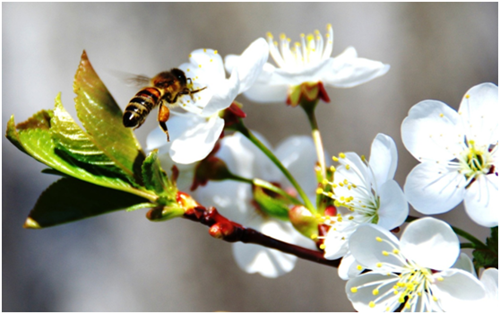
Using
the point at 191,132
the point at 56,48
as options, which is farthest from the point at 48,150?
the point at 56,48

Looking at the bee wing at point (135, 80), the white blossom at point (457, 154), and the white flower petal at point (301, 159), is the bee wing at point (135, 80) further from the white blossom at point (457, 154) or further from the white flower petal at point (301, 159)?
the white blossom at point (457, 154)

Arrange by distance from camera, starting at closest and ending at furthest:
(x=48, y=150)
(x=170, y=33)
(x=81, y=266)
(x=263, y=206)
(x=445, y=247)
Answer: (x=445, y=247), (x=48, y=150), (x=263, y=206), (x=81, y=266), (x=170, y=33)

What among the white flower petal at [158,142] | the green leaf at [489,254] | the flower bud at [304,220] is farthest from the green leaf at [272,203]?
the green leaf at [489,254]

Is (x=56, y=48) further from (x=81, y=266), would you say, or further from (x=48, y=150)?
(x=48, y=150)

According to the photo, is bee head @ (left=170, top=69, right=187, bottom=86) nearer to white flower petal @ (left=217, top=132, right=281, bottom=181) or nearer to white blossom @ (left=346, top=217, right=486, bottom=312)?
white flower petal @ (left=217, top=132, right=281, bottom=181)

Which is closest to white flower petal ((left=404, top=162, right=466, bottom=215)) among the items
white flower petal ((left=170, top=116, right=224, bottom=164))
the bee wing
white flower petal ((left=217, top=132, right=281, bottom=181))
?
white flower petal ((left=170, top=116, right=224, bottom=164))

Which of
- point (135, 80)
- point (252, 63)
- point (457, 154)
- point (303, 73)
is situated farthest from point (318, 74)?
point (135, 80)
